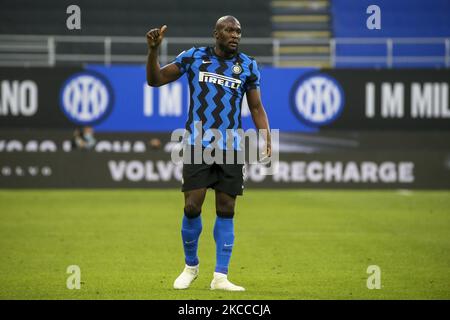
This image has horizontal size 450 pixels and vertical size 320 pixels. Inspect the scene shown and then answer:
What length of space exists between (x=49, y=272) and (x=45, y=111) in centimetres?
1573

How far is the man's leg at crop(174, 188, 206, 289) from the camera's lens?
26.4 ft

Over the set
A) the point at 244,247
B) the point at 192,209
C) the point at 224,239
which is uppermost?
the point at 192,209

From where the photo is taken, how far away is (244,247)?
12.0 metres

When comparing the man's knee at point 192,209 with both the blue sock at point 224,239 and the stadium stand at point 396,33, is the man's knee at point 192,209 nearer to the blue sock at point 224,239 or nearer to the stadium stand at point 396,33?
the blue sock at point 224,239

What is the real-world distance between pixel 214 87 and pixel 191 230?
4.13ft

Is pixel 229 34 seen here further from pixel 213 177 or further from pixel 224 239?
pixel 224 239

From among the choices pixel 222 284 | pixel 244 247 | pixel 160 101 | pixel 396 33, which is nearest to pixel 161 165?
pixel 160 101

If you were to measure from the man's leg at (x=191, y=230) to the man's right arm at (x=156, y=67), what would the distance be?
3.28ft

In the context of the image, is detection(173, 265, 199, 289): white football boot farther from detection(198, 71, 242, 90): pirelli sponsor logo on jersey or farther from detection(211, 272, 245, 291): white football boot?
detection(198, 71, 242, 90): pirelli sponsor logo on jersey

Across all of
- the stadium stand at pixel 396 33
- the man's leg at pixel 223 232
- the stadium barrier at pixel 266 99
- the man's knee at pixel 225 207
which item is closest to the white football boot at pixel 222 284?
the man's leg at pixel 223 232

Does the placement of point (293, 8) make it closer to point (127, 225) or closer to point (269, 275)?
point (127, 225)

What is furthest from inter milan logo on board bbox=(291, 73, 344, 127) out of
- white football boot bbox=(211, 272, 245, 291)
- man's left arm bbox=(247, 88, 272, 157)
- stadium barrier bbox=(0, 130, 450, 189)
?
white football boot bbox=(211, 272, 245, 291)

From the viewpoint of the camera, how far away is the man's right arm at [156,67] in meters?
7.63
